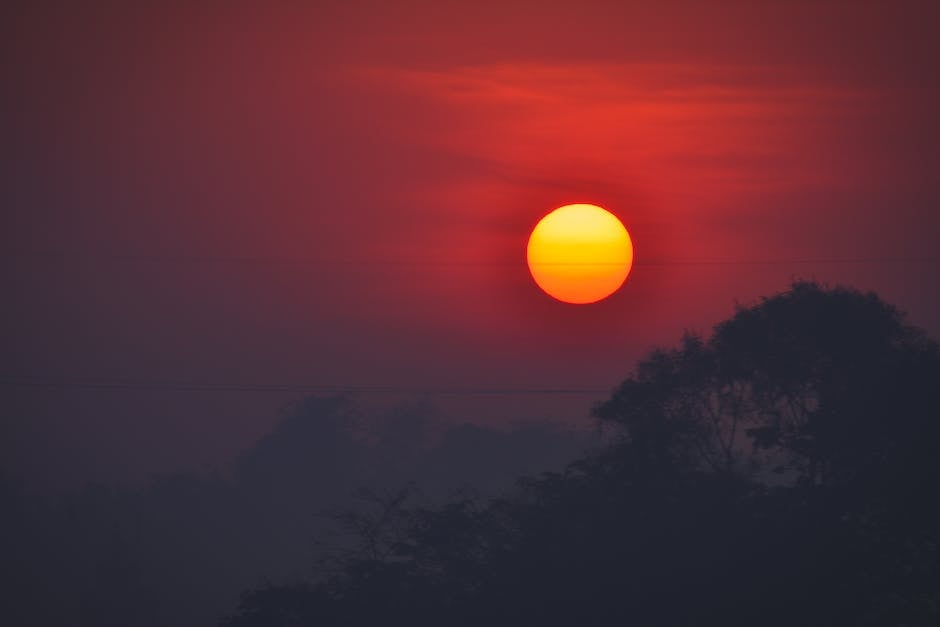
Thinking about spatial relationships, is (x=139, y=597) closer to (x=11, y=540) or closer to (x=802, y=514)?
(x=11, y=540)

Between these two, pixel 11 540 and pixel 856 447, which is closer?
pixel 856 447

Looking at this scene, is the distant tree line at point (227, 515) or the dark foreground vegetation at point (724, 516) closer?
the dark foreground vegetation at point (724, 516)

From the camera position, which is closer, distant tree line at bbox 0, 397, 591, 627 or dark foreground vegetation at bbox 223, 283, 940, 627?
dark foreground vegetation at bbox 223, 283, 940, 627

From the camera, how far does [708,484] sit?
27.0 metres

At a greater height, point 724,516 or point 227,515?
point 227,515

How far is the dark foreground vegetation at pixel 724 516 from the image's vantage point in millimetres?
24516

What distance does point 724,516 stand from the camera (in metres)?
26.3

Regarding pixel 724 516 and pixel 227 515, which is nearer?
pixel 724 516

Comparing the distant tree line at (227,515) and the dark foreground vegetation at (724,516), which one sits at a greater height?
the distant tree line at (227,515)

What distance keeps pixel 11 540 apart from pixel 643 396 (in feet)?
202

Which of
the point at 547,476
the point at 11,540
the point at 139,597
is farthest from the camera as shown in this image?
the point at 11,540

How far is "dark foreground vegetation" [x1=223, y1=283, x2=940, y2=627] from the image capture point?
2452 cm

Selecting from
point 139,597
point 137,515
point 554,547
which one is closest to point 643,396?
point 554,547

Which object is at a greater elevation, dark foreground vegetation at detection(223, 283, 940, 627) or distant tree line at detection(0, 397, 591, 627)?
distant tree line at detection(0, 397, 591, 627)
